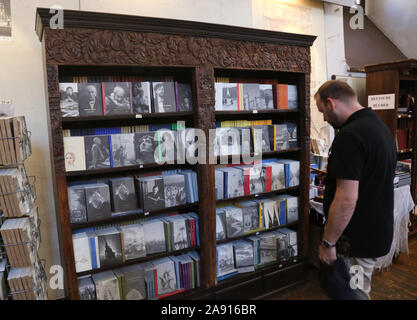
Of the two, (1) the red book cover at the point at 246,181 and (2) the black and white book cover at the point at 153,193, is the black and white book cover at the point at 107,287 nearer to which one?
(2) the black and white book cover at the point at 153,193

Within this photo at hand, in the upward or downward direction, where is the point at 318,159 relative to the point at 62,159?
downward

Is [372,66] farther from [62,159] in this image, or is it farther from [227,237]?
[62,159]

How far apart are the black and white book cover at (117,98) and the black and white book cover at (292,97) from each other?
148 cm

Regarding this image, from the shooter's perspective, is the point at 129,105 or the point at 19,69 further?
the point at 19,69

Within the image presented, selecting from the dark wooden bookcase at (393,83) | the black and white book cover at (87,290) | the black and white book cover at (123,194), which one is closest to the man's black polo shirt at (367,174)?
the black and white book cover at (123,194)

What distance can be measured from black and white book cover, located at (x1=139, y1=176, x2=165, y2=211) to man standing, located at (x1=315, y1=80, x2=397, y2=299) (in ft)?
3.88

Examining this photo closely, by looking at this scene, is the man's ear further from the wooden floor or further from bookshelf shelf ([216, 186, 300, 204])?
the wooden floor

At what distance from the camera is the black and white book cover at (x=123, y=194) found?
226cm

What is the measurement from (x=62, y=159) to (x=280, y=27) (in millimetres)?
2746

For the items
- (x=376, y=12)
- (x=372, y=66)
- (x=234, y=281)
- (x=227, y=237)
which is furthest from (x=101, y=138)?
(x=376, y=12)

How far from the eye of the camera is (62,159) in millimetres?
1985

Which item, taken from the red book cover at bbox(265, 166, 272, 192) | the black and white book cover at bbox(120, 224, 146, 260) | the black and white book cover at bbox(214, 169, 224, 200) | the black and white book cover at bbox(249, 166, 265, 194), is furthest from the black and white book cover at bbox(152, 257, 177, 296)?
the red book cover at bbox(265, 166, 272, 192)

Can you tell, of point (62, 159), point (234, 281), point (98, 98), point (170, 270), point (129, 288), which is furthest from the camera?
point (234, 281)

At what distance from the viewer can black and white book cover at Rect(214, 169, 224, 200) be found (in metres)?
2.56
